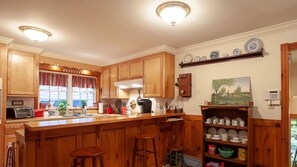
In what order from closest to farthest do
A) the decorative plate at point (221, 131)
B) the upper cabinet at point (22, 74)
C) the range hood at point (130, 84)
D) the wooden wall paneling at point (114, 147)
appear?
the wooden wall paneling at point (114, 147) → the decorative plate at point (221, 131) → the upper cabinet at point (22, 74) → the range hood at point (130, 84)

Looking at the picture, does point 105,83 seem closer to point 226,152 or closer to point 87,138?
point 87,138

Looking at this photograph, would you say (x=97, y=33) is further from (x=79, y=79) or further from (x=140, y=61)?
(x=79, y=79)

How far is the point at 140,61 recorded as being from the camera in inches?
158

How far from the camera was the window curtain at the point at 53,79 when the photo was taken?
13.7 ft

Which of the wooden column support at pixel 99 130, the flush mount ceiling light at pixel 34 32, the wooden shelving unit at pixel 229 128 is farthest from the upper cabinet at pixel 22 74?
the wooden shelving unit at pixel 229 128

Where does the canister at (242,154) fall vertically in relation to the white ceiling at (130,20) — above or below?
below

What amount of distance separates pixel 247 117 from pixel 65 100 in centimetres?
414

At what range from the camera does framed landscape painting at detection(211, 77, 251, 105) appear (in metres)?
2.76

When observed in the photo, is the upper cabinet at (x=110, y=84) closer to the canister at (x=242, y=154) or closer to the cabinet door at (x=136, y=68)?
the cabinet door at (x=136, y=68)

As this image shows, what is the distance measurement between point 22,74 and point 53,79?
85cm

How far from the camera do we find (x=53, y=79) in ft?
14.3

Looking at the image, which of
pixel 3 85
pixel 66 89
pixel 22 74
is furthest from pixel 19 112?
pixel 66 89

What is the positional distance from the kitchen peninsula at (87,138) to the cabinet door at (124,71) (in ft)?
5.42

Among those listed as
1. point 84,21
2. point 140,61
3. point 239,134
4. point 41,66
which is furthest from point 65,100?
point 239,134
